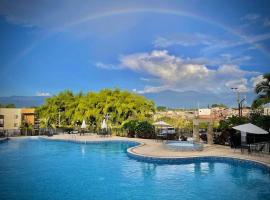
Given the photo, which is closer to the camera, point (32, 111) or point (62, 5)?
point (62, 5)

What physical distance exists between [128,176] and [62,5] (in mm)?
40068

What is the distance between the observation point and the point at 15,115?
5747 cm

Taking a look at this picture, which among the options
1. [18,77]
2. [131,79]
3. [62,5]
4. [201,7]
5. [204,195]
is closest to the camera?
[204,195]

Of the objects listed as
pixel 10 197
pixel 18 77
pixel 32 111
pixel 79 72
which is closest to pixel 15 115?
pixel 32 111

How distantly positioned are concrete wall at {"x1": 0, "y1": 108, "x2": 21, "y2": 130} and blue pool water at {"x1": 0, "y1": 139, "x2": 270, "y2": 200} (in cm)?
4015

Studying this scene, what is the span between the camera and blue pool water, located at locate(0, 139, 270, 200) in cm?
1138

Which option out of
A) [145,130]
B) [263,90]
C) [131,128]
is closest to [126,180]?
[263,90]

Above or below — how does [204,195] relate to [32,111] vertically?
below

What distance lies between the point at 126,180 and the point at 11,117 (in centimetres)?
4888

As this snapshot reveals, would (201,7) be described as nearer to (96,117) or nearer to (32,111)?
(96,117)

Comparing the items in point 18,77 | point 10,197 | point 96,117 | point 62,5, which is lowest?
point 10,197

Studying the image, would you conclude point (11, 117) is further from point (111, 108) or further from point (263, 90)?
point (263, 90)

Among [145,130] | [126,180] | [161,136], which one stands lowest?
[126,180]

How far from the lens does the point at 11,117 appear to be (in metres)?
56.9
